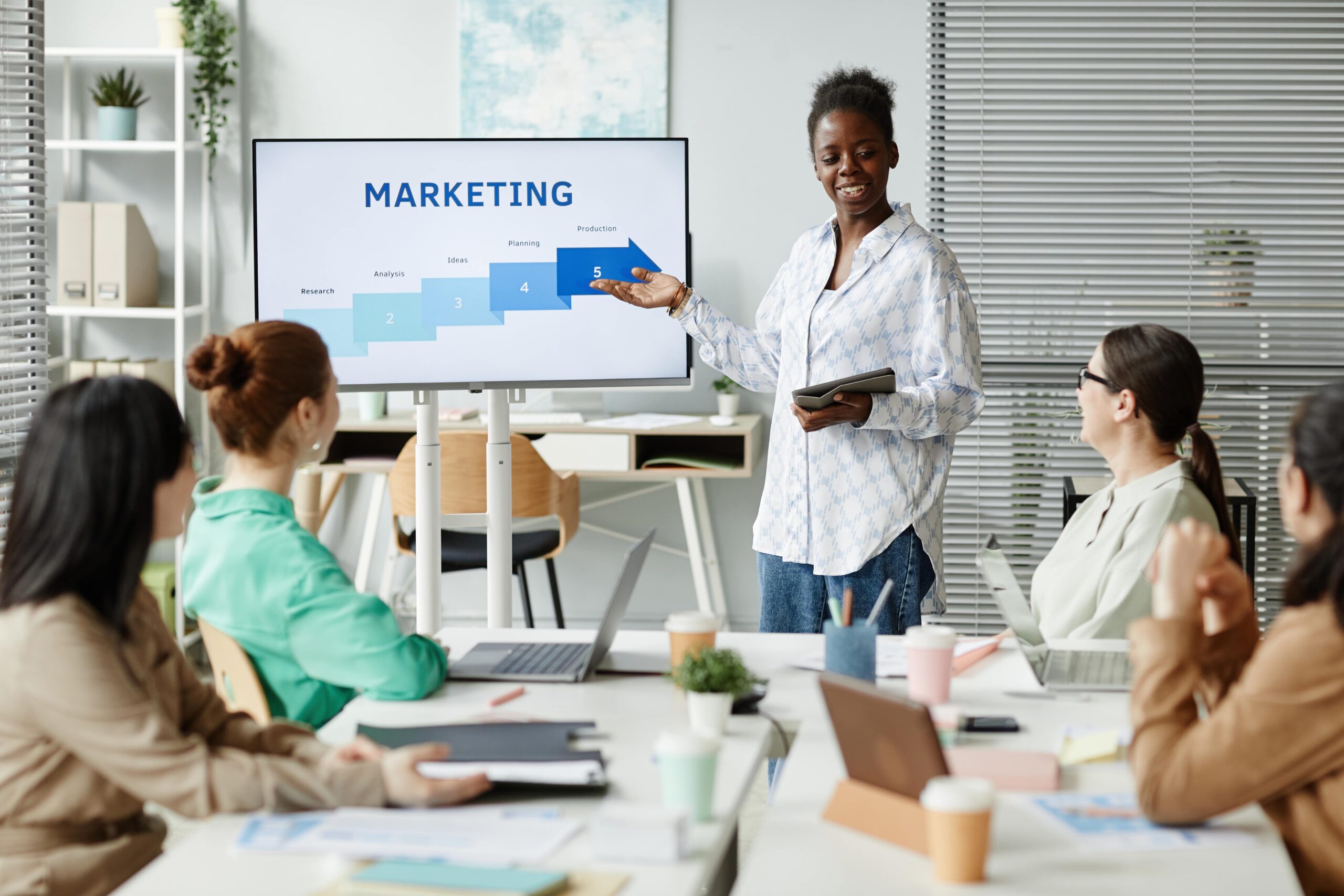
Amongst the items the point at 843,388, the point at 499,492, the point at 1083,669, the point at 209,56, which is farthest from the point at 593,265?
the point at 209,56

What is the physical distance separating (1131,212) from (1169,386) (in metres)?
2.30

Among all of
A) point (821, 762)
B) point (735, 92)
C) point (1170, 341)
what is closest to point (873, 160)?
point (1170, 341)

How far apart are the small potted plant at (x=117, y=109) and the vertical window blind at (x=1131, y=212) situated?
8.81 ft

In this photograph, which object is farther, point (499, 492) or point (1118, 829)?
point (499, 492)

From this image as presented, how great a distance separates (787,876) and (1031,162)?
3464 mm

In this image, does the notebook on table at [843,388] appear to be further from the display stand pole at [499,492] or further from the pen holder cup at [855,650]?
the display stand pole at [499,492]

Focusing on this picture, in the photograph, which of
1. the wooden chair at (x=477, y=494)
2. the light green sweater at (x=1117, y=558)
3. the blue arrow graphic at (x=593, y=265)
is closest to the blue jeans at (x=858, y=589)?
the light green sweater at (x=1117, y=558)

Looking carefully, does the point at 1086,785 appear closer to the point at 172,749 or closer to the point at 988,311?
the point at 172,749

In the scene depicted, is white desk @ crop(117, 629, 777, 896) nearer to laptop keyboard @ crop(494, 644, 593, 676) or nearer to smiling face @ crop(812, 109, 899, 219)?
laptop keyboard @ crop(494, 644, 593, 676)

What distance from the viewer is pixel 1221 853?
1.21 metres

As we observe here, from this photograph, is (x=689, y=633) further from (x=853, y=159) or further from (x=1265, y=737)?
(x=853, y=159)

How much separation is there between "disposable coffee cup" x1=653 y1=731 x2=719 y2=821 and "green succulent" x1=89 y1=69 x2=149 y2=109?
392cm

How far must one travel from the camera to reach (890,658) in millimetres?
1920

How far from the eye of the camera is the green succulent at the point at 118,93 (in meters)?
4.39
